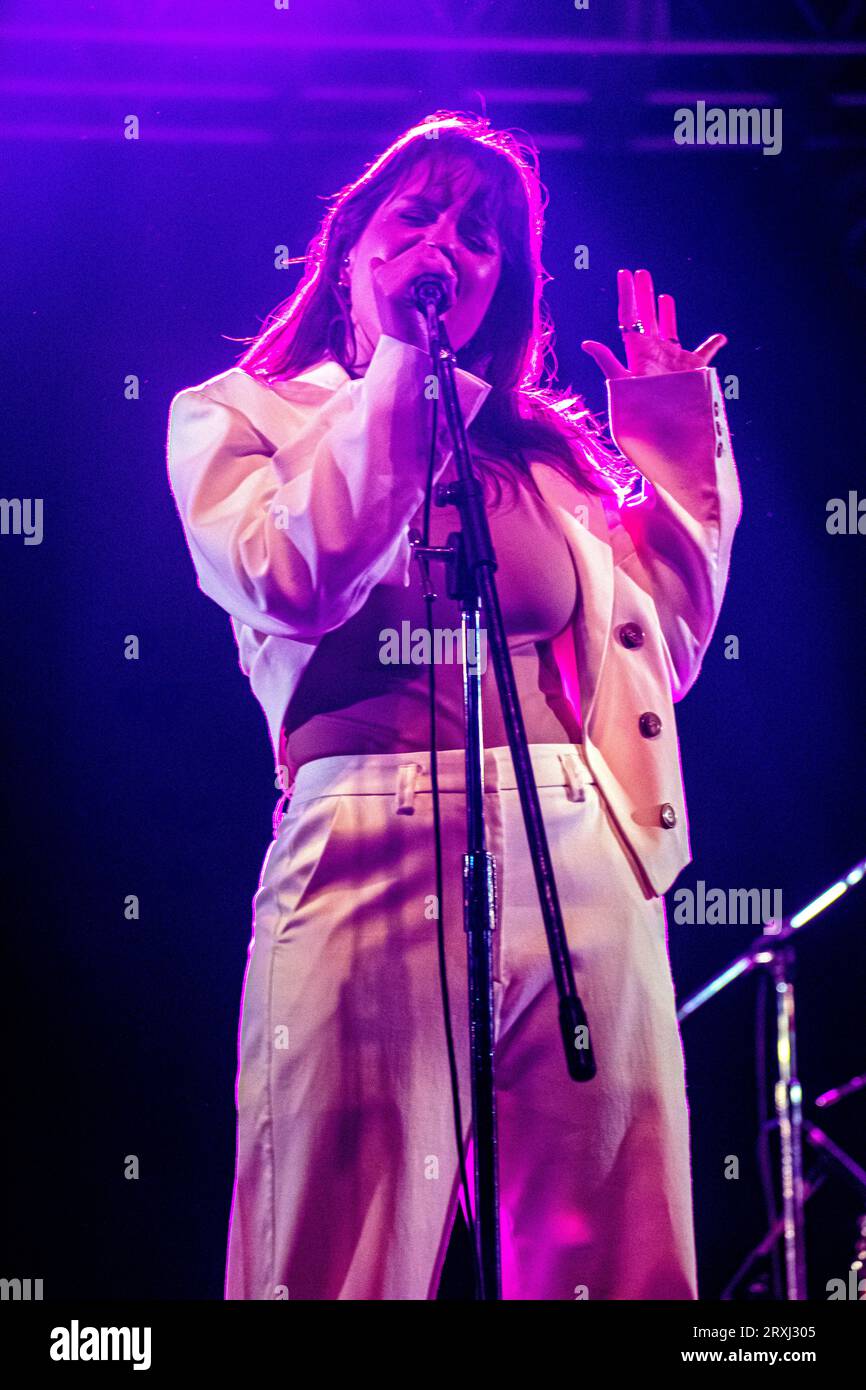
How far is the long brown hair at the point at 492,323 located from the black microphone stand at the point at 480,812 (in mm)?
335

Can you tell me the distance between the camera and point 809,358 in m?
2.56

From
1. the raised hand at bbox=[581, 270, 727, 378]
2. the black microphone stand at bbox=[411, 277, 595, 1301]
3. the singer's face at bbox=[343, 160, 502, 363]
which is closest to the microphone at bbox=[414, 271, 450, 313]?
the black microphone stand at bbox=[411, 277, 595, 1301]

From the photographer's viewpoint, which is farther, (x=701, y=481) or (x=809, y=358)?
(x=809, y=358)

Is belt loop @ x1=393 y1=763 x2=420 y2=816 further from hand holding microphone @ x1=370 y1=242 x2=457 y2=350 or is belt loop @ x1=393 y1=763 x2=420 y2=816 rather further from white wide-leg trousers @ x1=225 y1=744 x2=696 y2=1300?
hand holding microphone @ x1=370 y1=242 x2=457 y2=350

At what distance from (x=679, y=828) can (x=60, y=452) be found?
4.13ft

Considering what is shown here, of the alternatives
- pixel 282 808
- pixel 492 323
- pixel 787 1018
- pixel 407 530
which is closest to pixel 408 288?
pixel 407 530

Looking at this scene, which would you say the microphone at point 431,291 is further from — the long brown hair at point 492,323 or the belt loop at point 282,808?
the belt loop at point 282,808

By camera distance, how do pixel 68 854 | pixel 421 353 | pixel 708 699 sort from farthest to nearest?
pixel 708 699
pixel 68 854
pixel 421 353

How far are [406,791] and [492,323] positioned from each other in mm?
706

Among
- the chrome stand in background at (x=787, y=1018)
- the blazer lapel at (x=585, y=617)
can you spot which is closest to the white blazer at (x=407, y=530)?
the blazer lapel at (x=585, y=617)

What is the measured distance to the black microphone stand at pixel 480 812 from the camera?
4.54 ft

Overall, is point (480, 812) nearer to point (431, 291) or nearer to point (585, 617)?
point (585, 617)

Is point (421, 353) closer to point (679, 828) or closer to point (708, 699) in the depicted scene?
point (679, 828)
